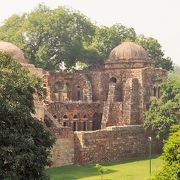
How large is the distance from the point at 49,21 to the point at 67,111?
1032 cm

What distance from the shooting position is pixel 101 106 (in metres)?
37.1

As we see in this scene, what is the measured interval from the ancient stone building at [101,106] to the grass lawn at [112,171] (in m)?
1.04

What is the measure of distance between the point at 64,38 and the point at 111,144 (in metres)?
14.5

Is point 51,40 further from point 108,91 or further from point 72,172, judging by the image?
point 72,172

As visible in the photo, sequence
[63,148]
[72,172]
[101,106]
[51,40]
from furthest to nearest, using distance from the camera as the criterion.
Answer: [51,40], [101,106], [63,148], [72,172]

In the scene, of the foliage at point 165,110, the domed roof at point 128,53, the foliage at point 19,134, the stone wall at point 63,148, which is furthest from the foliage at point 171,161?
the domed roof at point 128,53

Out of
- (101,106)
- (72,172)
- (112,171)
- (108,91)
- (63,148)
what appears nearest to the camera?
(72,172)

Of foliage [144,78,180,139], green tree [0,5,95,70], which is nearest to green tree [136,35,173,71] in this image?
green tree [0,5,95,70]

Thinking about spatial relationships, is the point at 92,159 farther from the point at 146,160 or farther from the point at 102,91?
the point at 102,91

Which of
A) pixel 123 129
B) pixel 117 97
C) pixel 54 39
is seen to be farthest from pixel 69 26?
pixel 123 129

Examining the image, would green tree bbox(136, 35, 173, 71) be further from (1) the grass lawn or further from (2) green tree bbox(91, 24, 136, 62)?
(1) the grass lawn

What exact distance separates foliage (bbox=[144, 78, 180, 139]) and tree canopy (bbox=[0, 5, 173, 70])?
11210 millimetres

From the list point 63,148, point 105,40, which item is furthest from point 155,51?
point 63,148

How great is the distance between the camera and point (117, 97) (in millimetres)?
37188
